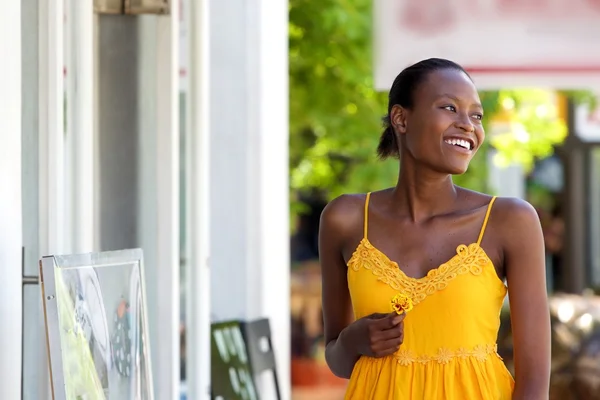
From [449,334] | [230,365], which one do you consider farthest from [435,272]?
[230,365]

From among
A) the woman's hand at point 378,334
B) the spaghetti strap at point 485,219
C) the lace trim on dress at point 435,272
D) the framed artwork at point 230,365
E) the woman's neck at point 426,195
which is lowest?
the framed artwork at point 230,365

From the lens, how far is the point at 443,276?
275cm

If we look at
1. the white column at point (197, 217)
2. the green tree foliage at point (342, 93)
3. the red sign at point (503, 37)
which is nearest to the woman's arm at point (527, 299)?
the white column at point (197, 217)

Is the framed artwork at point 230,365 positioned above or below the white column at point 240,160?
below

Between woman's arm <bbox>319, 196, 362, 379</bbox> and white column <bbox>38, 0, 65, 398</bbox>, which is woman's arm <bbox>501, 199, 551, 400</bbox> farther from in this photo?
white column <bbox>38, 0, 65, 398</bbox>

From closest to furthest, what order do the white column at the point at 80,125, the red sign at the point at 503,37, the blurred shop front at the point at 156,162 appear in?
the blurred shop front at the point at 156,162, the white column at the point at 80,125, the red sign at the point at 503,37

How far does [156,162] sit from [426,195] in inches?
118

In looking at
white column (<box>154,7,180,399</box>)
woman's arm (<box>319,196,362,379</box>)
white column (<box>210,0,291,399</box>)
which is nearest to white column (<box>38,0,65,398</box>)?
woman's arm (<box>319,196,362,379</box>)

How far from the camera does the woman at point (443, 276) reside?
2738 mm

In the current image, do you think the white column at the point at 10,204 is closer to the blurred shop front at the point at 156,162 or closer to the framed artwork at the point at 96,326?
the blurred shop front at the point at 156,162

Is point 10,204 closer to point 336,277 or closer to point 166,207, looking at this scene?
point 336,277

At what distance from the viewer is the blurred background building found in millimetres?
4070

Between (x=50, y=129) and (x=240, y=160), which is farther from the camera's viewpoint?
(x=240, y=160)

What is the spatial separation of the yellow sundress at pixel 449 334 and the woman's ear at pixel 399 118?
0.28 metres
